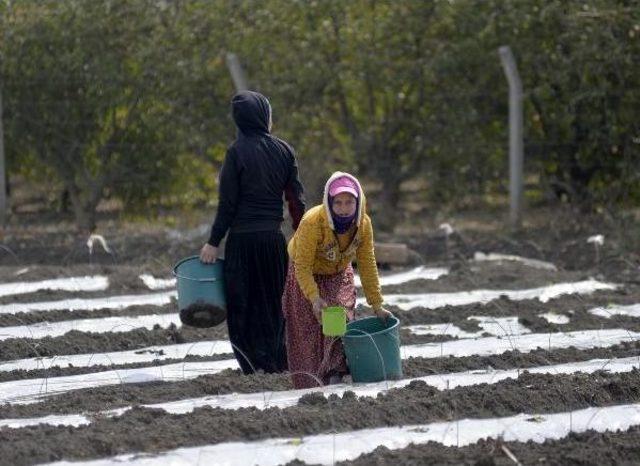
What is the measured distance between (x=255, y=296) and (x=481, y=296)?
3019 mm

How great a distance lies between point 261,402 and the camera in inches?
247

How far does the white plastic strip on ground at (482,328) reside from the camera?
8578mm

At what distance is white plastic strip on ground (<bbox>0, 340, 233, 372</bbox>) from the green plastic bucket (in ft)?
5.79

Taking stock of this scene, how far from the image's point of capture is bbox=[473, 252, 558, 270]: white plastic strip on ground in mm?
11680

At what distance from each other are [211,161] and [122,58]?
1429 millimetres

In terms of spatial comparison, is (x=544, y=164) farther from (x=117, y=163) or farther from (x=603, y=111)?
(x=117, y=163)

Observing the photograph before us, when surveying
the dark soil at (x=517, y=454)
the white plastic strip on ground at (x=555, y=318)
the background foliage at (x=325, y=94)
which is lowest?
the white plastic strip on ground at (x=555, y=318)

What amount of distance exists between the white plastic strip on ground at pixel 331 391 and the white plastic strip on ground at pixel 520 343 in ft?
2.36

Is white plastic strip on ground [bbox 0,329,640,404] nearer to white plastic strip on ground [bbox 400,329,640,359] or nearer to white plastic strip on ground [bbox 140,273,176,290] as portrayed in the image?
white plastic strip on ground [bbox 400,329,640,359]

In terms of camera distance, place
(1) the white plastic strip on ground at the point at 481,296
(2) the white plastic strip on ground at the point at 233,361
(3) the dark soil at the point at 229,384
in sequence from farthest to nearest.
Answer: (1) the white plastic strip on ground at the point at 481,296 < (2) the white plastic strip on ground at the point at 233,361 < (3) the dark soil at the point at 229,384

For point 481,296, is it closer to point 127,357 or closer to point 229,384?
point 127,357

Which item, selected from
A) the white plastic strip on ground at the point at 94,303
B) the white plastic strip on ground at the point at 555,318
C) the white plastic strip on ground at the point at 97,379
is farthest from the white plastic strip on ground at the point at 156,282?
the white plastic strip on ground at the point at 555,318

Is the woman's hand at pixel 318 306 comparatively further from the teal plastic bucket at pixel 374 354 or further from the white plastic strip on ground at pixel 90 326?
the white plastic strip on ground at pixel 90 326

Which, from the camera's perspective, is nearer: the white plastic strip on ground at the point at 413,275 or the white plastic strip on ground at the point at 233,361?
the white plastic strip on ground at the point at 233,361
